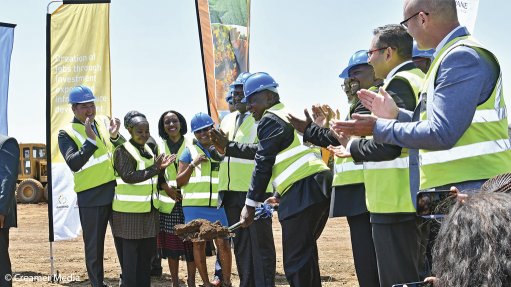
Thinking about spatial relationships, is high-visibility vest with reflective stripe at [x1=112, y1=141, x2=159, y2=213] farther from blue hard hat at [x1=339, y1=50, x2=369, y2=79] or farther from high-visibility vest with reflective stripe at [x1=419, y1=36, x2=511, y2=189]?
high-visibility vest with reflective stripe at [x1=419, y1=36, x2=511, y2=189]

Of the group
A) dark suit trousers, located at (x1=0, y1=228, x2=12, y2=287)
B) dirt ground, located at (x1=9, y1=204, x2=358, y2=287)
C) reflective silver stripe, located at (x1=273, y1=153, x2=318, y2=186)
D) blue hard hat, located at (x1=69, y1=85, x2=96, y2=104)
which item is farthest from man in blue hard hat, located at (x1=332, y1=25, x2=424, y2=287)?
dirt ground, located at (x1=9, y1=204, x2=358, y2=287)

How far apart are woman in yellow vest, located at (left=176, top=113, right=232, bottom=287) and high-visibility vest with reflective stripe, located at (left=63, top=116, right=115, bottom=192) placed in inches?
33.3

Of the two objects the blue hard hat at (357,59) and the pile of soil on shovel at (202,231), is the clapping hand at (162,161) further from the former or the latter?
the blue hard hat at (357,59)

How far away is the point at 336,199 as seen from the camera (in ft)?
18.4

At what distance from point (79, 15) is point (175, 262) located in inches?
142

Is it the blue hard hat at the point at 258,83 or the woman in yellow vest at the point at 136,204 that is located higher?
the blue hard hat at the point at 258,83

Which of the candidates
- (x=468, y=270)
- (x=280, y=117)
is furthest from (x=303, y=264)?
(x=468, y=270)

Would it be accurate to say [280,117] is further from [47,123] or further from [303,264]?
[47,123]

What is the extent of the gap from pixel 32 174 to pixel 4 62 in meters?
20.9

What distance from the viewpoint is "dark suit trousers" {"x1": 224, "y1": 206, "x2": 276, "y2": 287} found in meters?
7.00

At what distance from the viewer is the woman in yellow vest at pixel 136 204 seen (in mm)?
7598

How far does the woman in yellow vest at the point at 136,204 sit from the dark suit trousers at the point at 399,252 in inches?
145

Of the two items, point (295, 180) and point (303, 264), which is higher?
point (295, 180)

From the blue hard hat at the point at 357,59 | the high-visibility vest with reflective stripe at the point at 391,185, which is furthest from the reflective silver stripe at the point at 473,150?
the blue hard hat at the point at 357,59
